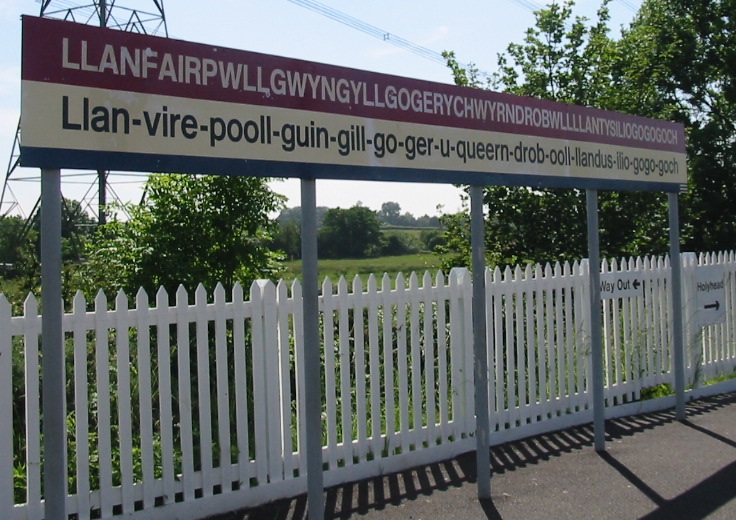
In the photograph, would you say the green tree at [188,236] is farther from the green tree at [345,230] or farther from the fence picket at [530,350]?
the green tree at [345,230]

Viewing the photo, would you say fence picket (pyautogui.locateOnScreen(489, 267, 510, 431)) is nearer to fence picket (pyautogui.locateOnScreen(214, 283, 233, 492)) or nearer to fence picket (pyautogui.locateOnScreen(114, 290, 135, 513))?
fence picket (pyautogui.locateOnScreen(214, 283, 233, 492))

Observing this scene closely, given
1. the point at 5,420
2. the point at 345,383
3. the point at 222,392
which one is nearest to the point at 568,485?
the point at 345,383

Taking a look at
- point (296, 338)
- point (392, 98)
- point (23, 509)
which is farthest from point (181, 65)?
point (23, 509)

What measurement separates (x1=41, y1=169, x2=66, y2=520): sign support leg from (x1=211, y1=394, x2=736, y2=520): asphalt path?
68.7 inches

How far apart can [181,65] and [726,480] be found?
14.7 ft

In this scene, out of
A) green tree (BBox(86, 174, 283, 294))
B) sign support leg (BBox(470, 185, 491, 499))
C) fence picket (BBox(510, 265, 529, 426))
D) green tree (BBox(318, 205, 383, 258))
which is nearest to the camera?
sign support leg (BBox(470, 185, 491, 499))

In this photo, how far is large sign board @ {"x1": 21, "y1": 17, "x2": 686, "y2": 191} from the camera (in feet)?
10.5

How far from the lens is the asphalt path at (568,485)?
4.81 metres

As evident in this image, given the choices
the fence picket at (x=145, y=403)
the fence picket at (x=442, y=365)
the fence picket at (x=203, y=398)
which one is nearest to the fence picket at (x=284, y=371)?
the fence picket at (x=203, y=398)

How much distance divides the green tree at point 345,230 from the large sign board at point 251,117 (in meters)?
22.7

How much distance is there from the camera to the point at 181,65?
3572mm

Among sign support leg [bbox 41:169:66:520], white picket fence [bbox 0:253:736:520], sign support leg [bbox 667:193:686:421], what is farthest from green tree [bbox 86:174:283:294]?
sign support leg [bbox 41:169:66:520]

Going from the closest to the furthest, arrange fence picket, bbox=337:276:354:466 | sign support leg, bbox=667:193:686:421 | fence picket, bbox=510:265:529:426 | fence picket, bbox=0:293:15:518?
fence picket, bbox=0:293:15:518 < fence picket, bbox=337:276:354:466 < fence picket, bbox=510:265:529:426 < sign support leg, bbox=667:193:686:421

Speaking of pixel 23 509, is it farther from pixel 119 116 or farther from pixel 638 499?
pixel 638 499
